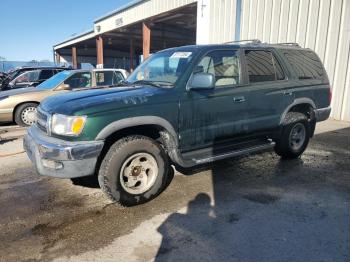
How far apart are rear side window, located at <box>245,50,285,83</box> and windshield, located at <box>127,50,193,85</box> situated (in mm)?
1008

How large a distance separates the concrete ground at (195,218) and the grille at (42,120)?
36.6 inches

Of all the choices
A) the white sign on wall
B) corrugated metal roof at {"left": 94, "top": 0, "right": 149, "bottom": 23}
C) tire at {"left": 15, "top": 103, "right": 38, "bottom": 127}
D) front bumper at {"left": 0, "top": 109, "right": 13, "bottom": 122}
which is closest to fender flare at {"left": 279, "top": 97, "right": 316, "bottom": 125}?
tire at {"left": 15, "top": 103, "right": 38, "bottom": 127}

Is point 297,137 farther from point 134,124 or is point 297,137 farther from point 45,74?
point 45,74

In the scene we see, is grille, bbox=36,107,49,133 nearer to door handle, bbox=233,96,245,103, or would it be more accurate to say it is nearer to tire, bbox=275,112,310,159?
door handle, bbox=233,96,245,103

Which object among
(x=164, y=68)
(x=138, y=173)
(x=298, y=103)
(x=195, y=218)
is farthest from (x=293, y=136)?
(x=138, y=173)

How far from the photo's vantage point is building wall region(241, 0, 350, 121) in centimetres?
974

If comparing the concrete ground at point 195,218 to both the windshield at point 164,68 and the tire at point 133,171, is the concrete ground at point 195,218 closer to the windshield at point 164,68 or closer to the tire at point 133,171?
the tire at point 133,171

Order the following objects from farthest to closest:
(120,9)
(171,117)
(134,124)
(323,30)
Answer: (120,9), (323,30), (171,117), (134,124)

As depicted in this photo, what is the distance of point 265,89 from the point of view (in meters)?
5.01

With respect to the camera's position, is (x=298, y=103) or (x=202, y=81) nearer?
(x=202, y=81)

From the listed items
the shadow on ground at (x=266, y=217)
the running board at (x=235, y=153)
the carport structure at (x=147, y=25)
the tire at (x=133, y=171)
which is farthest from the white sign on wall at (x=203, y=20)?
the tire at (x=133, y=171)

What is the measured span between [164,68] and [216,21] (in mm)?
9632

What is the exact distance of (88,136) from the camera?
3.58 m

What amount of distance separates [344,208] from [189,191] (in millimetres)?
1895
